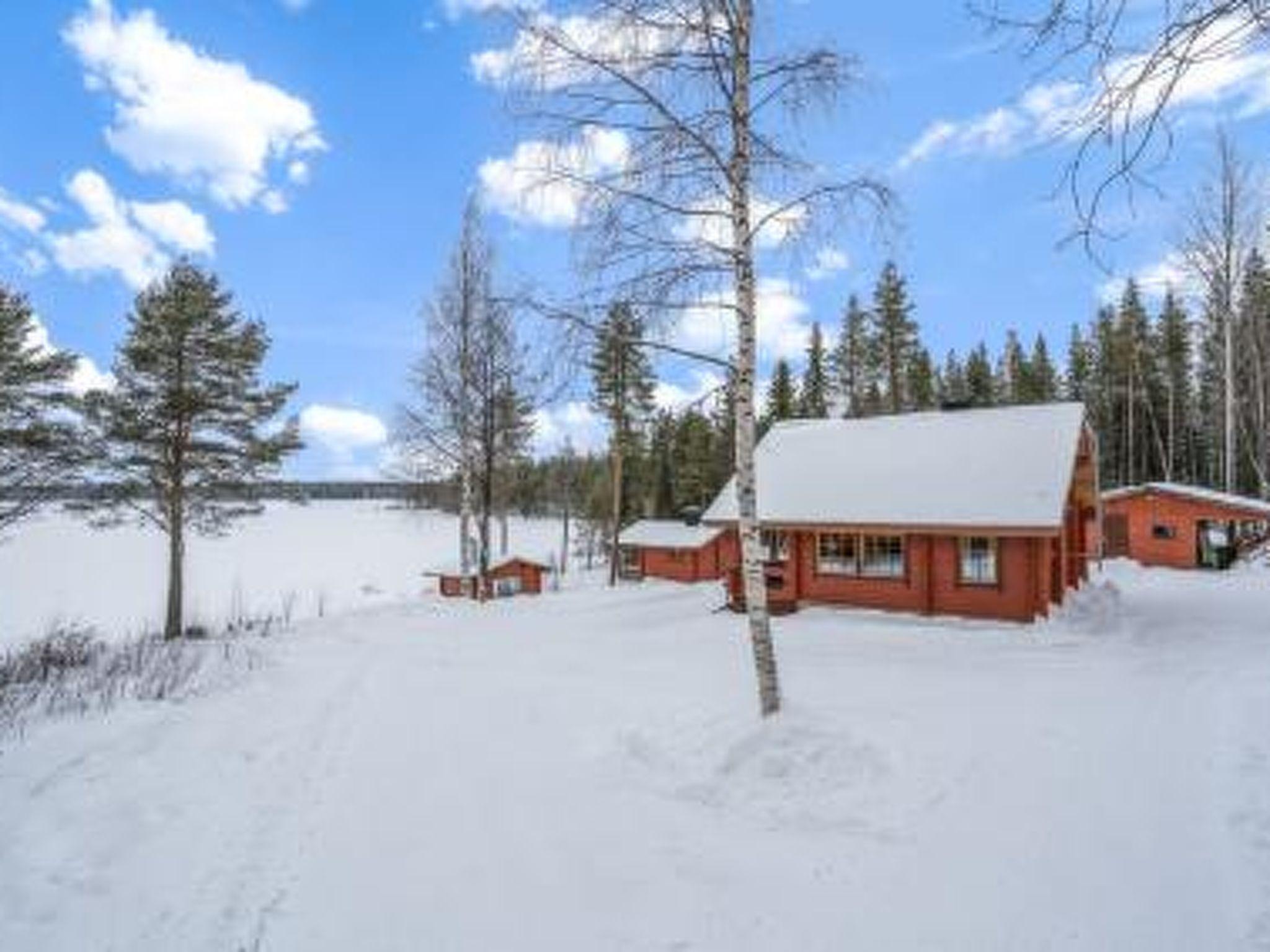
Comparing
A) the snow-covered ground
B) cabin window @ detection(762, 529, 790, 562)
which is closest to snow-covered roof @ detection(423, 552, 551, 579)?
the snow-covered ground

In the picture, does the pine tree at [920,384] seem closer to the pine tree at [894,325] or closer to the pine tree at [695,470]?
the pine tree at [894,325]

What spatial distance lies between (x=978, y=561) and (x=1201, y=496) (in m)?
14.7

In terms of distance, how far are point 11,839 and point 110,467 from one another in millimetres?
18007

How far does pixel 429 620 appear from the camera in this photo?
22.4 m

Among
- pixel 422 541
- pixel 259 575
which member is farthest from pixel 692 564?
pixel 422 541

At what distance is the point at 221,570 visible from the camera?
46688 millimetres

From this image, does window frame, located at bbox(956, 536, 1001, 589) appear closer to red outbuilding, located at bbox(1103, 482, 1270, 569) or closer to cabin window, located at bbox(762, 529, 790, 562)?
cabin window, located at bbox(762, 529, 790, 562)

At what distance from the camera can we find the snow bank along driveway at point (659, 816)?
5152mm

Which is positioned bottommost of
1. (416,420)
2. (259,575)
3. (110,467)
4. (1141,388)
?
(259,575)

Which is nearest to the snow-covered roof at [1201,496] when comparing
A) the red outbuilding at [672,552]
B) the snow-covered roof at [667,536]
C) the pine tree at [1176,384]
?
the red outbuilding at [672,552]

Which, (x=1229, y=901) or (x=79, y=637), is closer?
(x=1229, y=901)

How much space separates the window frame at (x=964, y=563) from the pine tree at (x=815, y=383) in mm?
31999

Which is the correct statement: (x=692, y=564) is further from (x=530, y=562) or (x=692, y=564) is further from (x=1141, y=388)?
(x=1141, y=388)

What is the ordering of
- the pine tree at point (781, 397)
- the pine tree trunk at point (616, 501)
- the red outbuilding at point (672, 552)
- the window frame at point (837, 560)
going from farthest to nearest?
the pine tree at point (781, 397), the red outbuilding at point (672, 552), the pine tree trunk at point (616, 501), the window frame at point (837, 560)
